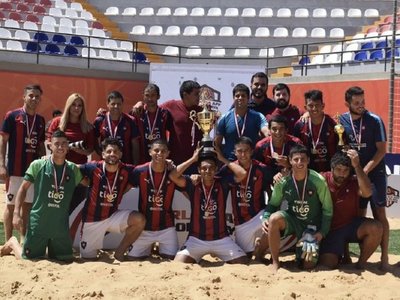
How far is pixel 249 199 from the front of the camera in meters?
7.58

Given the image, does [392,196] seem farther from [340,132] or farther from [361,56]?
[361,56]

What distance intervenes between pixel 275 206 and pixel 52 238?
221 centimetres

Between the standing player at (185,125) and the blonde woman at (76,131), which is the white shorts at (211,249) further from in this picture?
the blonde woman at (76,131)

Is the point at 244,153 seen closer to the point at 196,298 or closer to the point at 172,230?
the point at 172,230

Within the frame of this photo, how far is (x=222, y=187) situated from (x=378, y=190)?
1.55 metres

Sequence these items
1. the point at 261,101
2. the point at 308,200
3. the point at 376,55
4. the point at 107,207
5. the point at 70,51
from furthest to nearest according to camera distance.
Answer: the point at 70,51 < the point at 376,55 < the point at 261,101 < the point at 107,207 < the point at 308,200

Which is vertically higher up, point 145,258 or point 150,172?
point 150,172

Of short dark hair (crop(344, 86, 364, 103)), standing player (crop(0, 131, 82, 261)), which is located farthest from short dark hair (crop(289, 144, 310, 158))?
standing player (crop(0, 131, 82, 261))

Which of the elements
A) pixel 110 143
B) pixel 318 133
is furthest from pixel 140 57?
pixel 318 133

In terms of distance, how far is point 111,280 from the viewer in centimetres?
654

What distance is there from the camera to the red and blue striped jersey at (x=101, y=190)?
24.4ft

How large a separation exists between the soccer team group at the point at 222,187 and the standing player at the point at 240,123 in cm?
1

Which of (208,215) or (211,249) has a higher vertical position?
(208,215)

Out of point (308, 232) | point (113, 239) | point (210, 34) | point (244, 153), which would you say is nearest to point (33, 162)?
point (113, 239)
